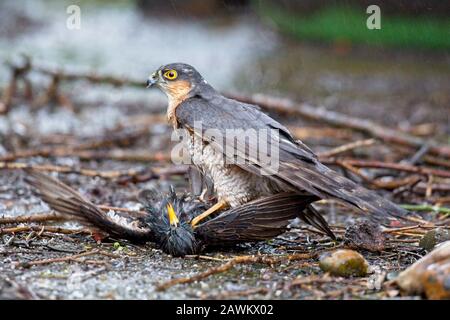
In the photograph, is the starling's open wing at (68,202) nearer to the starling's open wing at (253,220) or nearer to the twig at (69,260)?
the twig at (69,260)

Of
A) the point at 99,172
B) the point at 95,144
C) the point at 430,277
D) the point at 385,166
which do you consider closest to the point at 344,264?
the point at 430,277

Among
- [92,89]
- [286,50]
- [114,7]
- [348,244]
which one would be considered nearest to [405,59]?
[286,50]

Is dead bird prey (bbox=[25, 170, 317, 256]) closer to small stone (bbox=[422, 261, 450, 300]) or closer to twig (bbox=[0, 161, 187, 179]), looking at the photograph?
small stone (bbox=[422, 261, 450, 300])

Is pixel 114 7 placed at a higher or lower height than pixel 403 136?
higher

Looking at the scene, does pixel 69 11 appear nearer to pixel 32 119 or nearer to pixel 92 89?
pixel 92 89

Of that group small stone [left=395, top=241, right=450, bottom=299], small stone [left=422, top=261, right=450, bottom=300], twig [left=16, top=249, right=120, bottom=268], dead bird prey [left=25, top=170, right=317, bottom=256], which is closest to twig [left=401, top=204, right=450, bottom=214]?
dead bird prey [left=25, top=170, right=317, bottom=256]

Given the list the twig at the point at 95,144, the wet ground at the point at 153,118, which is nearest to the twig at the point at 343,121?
the wet ground at the point at 153,118

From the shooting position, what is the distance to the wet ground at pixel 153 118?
3602 millimetres

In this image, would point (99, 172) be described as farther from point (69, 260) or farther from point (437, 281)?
point (437, 281)

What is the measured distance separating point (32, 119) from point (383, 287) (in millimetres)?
6517

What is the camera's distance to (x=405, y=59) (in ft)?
43.4

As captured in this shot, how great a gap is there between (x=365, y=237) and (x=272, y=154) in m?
0.72

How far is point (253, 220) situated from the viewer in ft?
13.5

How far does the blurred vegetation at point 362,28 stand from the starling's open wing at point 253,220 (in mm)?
9415
